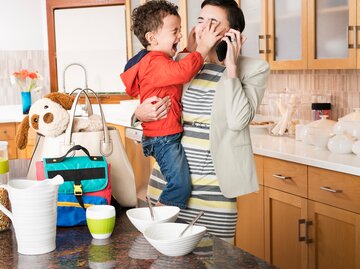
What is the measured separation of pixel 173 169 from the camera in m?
2.28

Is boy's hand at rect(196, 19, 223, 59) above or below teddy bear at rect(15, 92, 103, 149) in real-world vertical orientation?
above

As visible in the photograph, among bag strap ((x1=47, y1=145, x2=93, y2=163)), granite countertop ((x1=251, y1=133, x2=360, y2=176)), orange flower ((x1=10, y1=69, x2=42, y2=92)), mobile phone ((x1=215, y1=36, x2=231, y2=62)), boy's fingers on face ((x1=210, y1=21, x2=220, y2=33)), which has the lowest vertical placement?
granite countertop ((x1=251, y1=133, x2=360, y2=176))

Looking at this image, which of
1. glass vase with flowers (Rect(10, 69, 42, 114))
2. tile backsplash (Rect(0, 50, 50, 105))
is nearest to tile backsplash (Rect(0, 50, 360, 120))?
glass vase with flowers (Rect(10, 69, 42, 114))

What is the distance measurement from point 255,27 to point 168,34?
1.70 m

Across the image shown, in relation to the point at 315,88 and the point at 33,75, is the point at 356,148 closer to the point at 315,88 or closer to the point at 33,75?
the point at 315,88

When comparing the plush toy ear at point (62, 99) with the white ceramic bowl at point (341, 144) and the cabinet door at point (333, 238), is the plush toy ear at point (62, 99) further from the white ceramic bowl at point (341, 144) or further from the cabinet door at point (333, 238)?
the white ceramic bowl at point (341, 144)

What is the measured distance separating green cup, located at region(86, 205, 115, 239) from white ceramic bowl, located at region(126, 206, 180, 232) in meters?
0.05

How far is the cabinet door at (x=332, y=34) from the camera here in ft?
10.5

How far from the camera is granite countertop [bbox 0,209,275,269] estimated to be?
1.45 metres

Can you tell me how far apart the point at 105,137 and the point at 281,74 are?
250 centimetres

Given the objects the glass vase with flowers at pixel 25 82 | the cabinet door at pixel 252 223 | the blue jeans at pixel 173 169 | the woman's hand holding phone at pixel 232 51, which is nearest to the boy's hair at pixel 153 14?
the woman's hand holding phone at pixel 232 51

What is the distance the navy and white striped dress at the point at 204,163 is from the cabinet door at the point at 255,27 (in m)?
1.62

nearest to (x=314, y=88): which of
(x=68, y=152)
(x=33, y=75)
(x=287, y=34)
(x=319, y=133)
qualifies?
(x=287, y=34)

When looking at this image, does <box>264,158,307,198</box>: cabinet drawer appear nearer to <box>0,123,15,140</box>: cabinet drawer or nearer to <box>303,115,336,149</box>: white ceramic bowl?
<box>303,115,336,149</box>: white ceramic bowl
